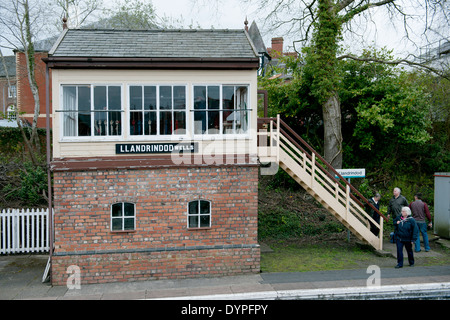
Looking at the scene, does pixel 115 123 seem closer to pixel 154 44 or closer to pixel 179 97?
pixel 179 97

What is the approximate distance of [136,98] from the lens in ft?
32.2

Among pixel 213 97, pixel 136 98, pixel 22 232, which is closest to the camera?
pixel 136 98

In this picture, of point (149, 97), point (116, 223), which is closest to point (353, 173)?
point (149, 97)

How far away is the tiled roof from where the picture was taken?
9.77m

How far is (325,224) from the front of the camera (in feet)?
47.0

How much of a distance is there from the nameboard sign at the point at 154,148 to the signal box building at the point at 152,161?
0.08ft

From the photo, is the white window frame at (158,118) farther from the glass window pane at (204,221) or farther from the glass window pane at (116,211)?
the glass window pane at (204,221)

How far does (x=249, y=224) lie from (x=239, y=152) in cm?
192

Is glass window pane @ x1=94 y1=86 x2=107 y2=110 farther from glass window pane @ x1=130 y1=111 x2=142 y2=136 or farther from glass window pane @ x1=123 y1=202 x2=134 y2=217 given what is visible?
glass window pane @ x1=123 y1=202 x2=134 y2=217

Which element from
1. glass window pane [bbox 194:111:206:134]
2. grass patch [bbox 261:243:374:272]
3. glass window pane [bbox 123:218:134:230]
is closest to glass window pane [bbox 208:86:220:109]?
glass window pane [bbox 194:111:206:134]

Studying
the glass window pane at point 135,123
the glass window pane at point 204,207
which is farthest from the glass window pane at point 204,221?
the glass window pane at point 135,123

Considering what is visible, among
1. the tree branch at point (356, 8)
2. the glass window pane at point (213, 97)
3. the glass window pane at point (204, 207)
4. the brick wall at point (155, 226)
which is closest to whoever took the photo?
the brick wall at point (155, 226)

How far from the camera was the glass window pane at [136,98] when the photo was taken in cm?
980

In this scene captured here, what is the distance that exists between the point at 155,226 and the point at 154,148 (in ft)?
6.53
